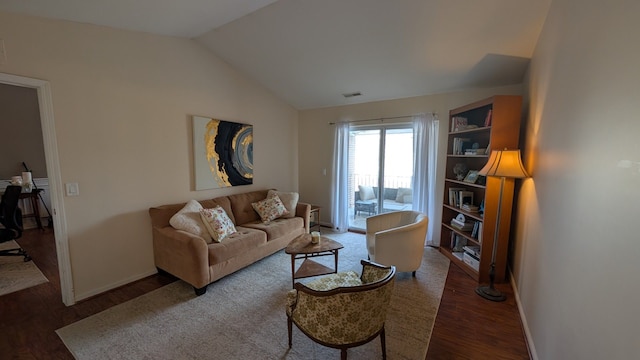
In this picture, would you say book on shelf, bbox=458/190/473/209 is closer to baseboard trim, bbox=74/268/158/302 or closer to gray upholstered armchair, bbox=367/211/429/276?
gray upholstered armchair, bbox=367/211/429/276

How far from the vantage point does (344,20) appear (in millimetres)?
2584

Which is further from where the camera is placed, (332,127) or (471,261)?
(332,127)

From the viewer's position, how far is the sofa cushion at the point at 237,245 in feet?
8.69

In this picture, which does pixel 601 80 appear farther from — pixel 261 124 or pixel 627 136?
pixel 261 124

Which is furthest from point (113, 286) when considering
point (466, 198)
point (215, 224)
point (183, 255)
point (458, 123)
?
point (458, 123)

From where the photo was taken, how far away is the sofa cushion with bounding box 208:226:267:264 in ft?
8.69

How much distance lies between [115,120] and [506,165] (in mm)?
4092

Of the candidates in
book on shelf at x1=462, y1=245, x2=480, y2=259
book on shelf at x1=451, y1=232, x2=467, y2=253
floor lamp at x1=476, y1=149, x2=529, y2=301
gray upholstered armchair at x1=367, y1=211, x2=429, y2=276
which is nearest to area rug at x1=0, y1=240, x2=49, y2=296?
gray upholstered armchair at x1=367, y1=211, x2=429, y2=276

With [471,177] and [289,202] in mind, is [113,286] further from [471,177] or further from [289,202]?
[471,177]

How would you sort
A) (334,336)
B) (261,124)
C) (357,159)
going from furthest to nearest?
1. (357,159)
2. (261,124)
3. (334,336)

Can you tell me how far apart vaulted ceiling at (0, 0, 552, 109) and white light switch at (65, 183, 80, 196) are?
1.48 m

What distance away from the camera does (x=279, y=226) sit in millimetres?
3549

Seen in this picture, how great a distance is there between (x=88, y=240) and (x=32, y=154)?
4301 mm

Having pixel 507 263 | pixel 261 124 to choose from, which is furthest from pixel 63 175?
pixel 507 263
